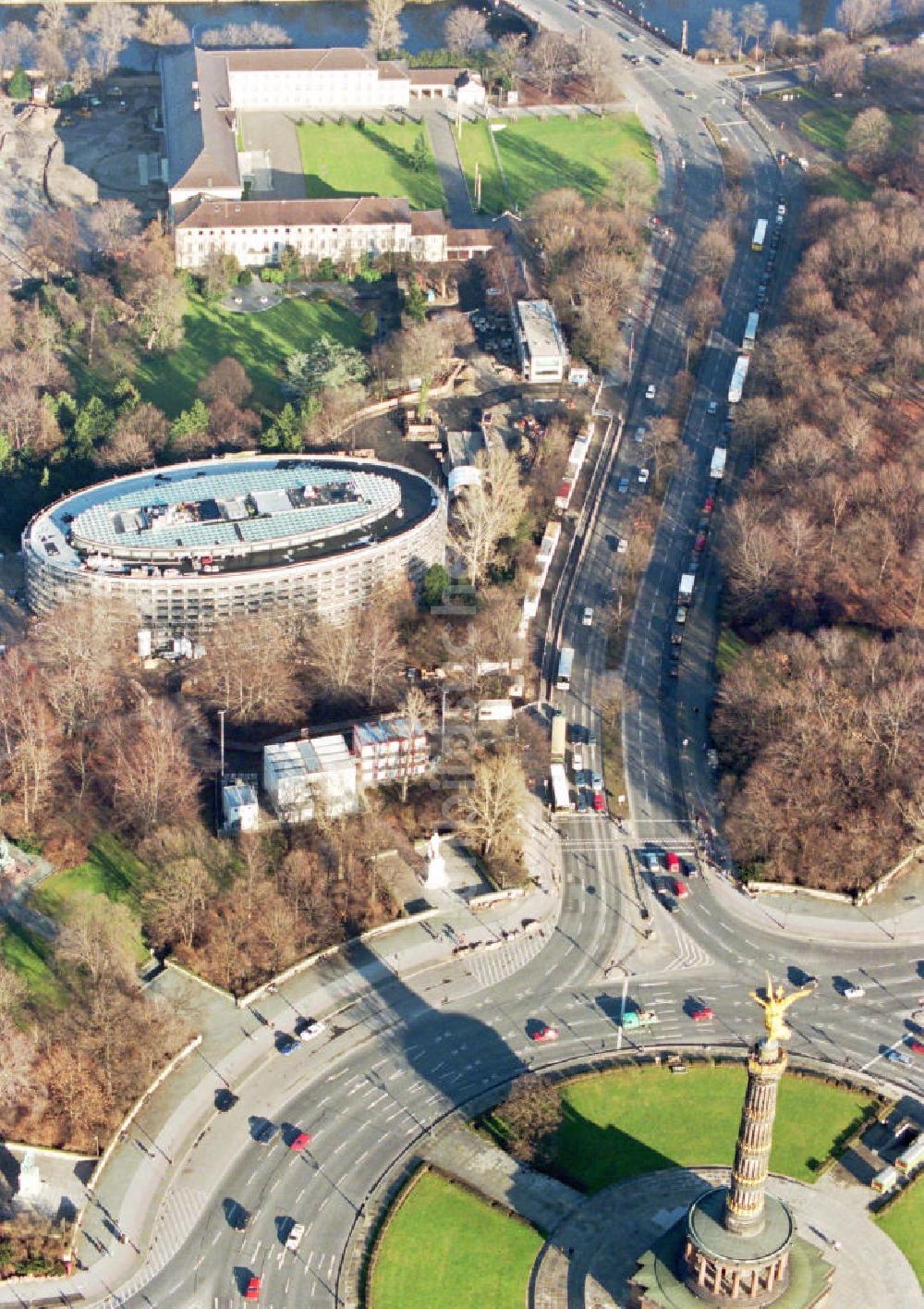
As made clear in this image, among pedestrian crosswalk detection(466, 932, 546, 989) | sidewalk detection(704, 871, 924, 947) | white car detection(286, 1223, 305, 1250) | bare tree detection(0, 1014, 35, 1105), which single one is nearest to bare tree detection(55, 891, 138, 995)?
bare tree detection(0, 1014, 35, 1105)

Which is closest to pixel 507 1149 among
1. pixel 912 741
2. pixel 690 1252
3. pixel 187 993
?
pixel 690 1252

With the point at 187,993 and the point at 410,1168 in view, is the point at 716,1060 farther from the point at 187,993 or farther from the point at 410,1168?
the point at 187,993

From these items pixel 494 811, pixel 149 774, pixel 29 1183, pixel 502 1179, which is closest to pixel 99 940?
pixel 149 774

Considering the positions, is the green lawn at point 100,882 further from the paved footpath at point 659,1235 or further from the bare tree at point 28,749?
the paved footpath at point 659,1235

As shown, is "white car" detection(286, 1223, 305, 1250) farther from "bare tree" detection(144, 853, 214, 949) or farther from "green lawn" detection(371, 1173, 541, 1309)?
"bare tree" detection(144, 853, 214, 949)

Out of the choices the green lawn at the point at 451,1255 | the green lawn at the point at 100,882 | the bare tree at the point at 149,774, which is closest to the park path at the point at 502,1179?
→ the green lawn at the point at 451,1255

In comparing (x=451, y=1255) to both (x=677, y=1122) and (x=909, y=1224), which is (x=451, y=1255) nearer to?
(x=677, y=1122)
